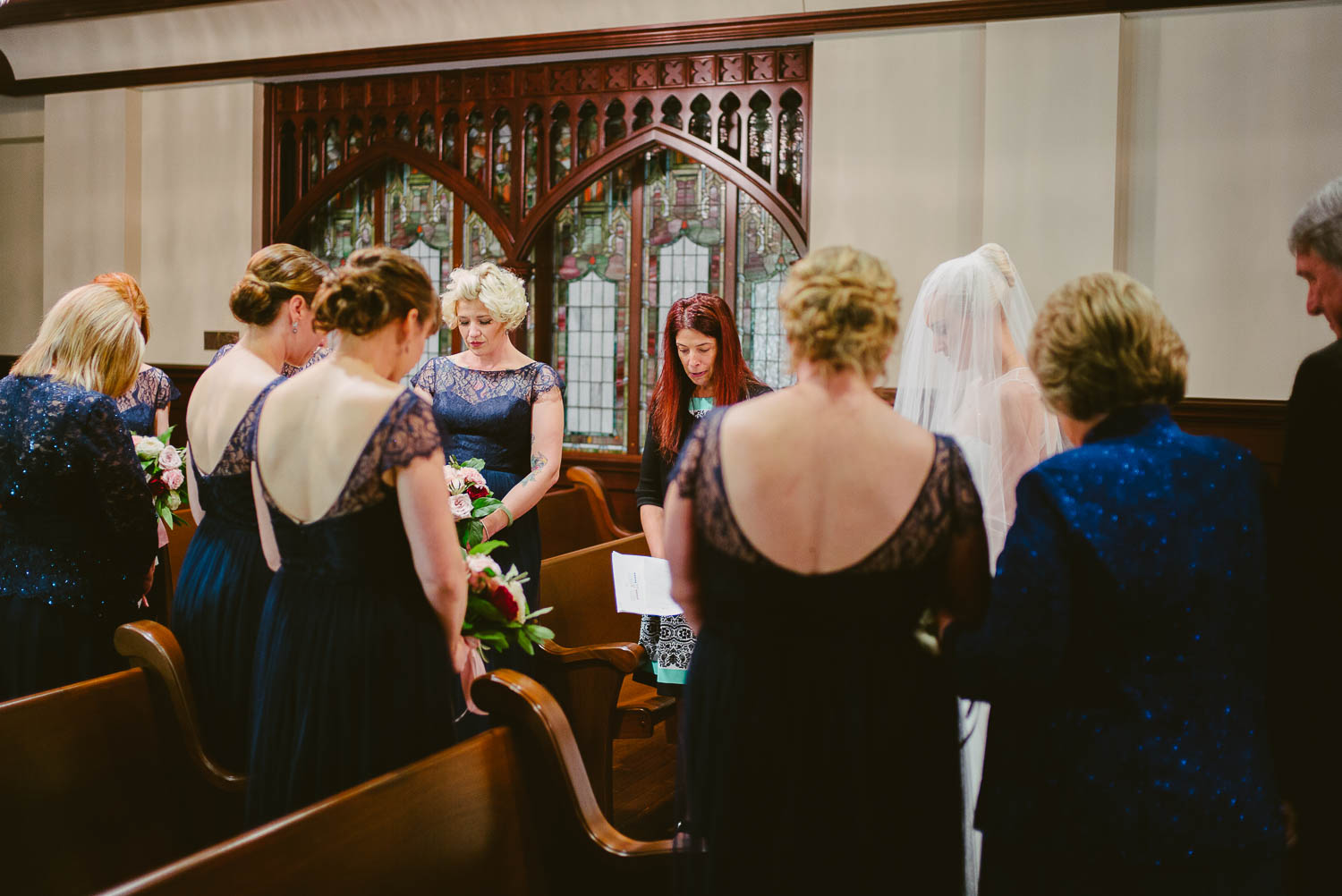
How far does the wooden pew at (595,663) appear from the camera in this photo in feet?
10.4

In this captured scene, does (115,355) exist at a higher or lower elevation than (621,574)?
higher

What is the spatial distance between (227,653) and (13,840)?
2.47 ft

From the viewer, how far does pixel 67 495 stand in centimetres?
282

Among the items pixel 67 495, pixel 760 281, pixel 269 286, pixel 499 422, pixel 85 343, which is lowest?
pixel 67 495

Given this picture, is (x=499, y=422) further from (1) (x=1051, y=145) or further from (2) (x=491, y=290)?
(1) (x=1051, y=145)

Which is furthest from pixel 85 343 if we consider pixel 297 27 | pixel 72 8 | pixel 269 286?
pixel 72 8

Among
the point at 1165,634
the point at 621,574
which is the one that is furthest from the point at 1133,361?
the point at 621,574

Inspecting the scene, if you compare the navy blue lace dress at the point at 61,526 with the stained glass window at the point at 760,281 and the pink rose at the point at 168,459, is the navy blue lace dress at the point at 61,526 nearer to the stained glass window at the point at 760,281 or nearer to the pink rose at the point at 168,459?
the pink rose at the point at 168,459

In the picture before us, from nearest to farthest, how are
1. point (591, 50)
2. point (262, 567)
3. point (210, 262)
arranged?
point (262, 567) → point (591, 50) → point (210, 262)

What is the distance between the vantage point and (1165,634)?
1.52 metres

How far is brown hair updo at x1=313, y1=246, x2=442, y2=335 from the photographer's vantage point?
6.48 feet

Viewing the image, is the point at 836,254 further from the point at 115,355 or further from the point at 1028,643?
the point at 115,355

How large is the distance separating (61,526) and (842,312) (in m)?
2.26

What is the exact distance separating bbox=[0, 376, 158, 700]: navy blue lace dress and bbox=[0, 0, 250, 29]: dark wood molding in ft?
15.6
